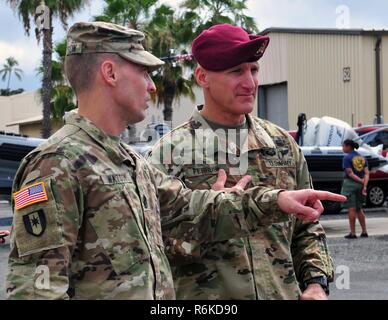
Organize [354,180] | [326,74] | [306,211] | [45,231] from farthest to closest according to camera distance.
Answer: [326,74]
[354,180]
[306,211]
[45,231]

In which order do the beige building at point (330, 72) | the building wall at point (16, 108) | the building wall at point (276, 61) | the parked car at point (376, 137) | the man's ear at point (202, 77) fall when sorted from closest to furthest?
the man's ear at point (202, 77)
the parked car at point (376, 137)
the beige building at point (330, 72)
the building wall at point (276, 61)
the building wall at point (16, 108)

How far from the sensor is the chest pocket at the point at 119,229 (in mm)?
1837

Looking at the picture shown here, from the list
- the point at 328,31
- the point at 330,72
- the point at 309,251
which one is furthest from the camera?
the point at 330,72

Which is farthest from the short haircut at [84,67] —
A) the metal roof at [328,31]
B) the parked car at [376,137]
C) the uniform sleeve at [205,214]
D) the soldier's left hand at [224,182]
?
the metal roof at [328,31]

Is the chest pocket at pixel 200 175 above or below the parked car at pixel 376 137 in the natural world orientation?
above

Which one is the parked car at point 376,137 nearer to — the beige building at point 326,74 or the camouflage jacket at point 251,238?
the beige building at point 326,74

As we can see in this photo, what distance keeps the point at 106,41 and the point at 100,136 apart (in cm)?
27

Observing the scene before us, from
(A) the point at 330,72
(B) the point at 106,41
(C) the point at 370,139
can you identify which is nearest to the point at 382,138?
(C) the point at 370,139

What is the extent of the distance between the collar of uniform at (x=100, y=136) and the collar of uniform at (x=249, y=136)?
0.64 metres

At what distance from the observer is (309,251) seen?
2562 millimetres

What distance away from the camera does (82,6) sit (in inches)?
906

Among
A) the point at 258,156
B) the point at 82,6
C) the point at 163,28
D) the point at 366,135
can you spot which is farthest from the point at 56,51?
the point at 258,156

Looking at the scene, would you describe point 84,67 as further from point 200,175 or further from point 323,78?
point 323,78

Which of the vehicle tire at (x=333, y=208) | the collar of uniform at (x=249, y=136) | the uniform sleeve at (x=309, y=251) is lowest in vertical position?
the vehicle tire at (x=333, y=208)
